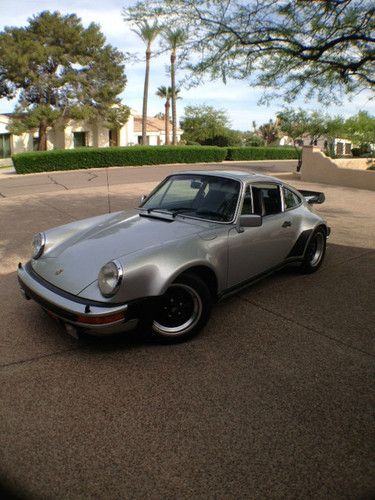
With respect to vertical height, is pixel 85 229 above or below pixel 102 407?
above

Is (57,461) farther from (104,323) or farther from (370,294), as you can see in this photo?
(370,294)

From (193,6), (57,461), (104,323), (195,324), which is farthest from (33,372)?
(193,6)

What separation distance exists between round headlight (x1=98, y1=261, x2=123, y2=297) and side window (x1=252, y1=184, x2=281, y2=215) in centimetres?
189

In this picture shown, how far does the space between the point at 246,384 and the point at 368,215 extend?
8.48 metres

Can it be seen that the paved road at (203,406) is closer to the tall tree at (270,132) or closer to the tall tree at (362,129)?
the tall tree at (362,129)

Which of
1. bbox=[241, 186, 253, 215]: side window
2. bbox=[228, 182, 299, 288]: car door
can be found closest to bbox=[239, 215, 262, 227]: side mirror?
bbox=[228, 182, 299, 288]: car door

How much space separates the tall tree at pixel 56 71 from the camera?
32438 millimetres

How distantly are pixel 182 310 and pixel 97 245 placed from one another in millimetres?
962

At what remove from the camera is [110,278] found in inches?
121

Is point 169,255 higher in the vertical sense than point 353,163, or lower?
lower

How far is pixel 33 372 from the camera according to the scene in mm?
3076

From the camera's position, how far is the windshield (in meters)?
4.09

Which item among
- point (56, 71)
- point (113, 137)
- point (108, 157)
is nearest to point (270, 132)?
point (113, 137)

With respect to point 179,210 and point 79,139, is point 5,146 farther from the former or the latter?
point 179,210
